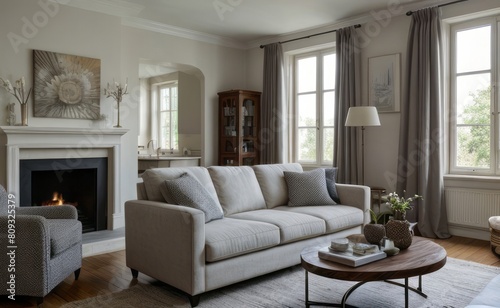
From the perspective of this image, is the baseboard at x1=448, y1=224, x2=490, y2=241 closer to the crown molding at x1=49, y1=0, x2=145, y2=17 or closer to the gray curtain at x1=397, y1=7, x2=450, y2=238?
the gray curtain at x1=397, y1=7, x2=450, y2=238

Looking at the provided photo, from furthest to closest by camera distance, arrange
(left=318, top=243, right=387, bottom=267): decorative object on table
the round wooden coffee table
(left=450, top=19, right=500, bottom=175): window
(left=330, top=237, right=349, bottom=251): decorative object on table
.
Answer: (left=450, top=19, right=500, bottom=175): window < (left=330, top=237, right=349, bottom=251): decorative object on table < (left=318, top=243, right=387, bottom=267): decorative object on table < the round wooden coffee table

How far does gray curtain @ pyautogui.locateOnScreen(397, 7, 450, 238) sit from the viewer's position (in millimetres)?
4621

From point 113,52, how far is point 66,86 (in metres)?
0.75

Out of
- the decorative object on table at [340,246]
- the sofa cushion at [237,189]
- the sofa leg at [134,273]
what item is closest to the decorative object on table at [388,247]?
the decorative object on table at [340,246]

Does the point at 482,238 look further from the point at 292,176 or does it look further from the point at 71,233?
the point at 71,233

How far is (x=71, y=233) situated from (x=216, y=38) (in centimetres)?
426

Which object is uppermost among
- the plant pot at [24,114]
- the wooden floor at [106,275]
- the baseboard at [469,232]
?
the plant pot at [24,114]

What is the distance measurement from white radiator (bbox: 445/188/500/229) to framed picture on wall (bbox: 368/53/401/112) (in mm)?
1231

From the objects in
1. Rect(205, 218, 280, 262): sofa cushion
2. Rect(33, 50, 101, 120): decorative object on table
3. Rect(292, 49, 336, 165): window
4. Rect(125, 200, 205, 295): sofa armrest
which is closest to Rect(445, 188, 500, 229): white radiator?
Rect(292, 49, 336, 165): window

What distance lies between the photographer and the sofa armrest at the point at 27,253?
8.71 feet

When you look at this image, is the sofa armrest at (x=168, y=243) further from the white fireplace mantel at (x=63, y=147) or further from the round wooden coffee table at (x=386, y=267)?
the white fireplace mantel at (x=63, y=147)

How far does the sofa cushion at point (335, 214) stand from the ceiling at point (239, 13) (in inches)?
99.1

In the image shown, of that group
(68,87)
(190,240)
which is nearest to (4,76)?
(68,87)

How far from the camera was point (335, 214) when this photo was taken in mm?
3695
